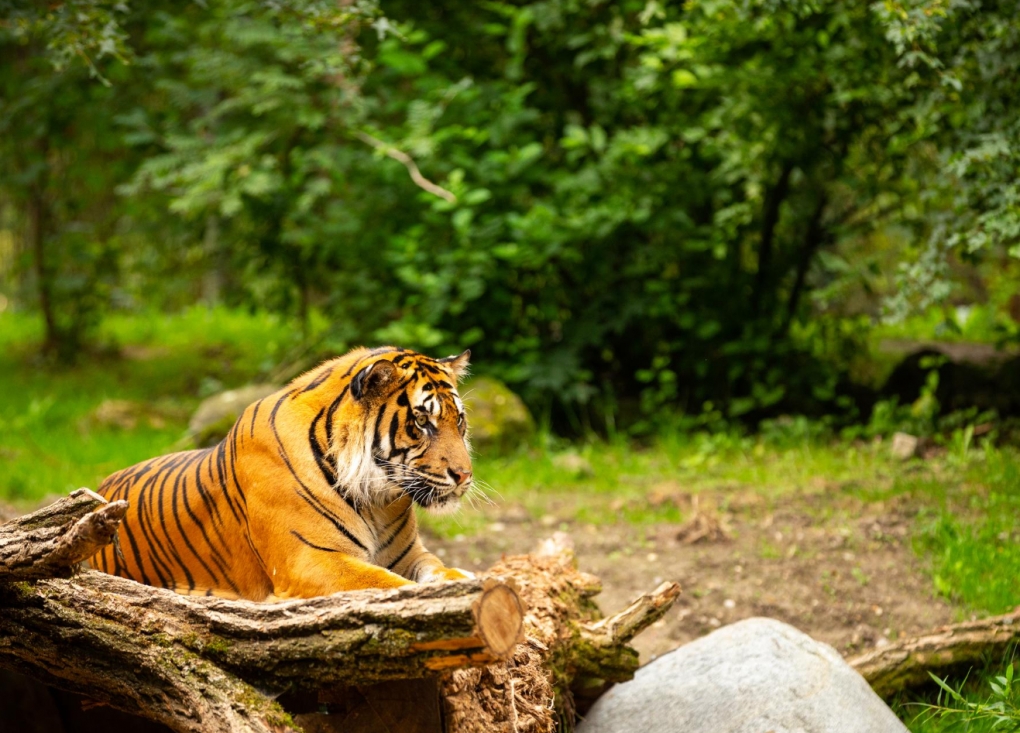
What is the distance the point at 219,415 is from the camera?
7918 mm

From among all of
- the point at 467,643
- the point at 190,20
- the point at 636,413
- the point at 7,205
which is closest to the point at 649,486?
the point at 636,413

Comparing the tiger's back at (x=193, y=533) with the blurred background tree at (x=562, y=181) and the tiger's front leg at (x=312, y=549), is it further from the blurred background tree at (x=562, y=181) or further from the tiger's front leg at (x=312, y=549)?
the blurred background tree at (x=562, y=181)

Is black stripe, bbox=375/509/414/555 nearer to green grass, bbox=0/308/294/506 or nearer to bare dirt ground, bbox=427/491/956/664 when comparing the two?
bare dirt ground, bbox=427/491/956/664

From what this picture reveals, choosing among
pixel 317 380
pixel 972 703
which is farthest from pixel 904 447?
pixel 317 380

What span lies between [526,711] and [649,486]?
12.8 ft

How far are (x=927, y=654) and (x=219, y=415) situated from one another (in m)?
5.66

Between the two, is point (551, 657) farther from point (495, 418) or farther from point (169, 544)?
point (495, 418)

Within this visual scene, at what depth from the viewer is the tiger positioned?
3.32 meters

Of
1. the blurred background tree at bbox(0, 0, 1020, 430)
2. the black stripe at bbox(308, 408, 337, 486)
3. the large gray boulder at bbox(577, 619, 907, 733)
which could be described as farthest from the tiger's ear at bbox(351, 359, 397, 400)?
the blurred background tree at bbox(0, 0, 1020, 430)

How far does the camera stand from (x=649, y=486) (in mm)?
7180

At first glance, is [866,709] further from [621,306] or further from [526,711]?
[621,306]

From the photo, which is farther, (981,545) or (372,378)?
(981,545)

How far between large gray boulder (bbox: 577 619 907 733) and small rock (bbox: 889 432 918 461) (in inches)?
135

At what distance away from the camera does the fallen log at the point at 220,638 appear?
103 inches
